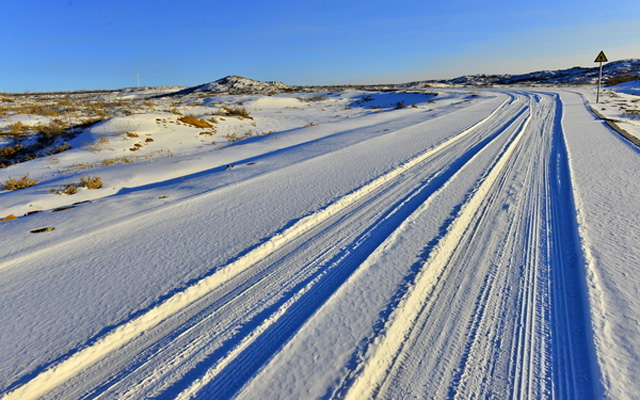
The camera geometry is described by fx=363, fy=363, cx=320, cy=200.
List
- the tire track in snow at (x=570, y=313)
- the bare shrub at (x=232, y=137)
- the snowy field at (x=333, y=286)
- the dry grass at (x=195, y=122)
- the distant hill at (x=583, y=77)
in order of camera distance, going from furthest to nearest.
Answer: the distant hill at (x=583, y=77)
the dry grass at (x=195, y=122)
the bare shrub at (x=232, y=137)
the snowy field at (x=333, y=286)
the tire track in snow at (x=570, y=313)

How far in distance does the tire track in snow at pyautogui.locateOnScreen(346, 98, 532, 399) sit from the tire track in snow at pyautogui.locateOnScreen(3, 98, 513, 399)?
1.50 m

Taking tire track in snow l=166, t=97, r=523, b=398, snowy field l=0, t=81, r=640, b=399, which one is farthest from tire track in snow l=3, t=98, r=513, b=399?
tire track in snow l=166, t=97, r=523, b=398

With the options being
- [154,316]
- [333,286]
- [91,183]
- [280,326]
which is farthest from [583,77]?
[154,316]

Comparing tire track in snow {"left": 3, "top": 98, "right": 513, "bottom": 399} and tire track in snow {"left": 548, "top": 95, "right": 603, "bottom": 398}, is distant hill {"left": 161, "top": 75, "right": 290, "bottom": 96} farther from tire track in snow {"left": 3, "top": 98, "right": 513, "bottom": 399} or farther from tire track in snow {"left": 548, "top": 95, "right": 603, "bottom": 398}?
tire track in snow {"left": 548, "top": 95, "right": 603, "bottom": 398}

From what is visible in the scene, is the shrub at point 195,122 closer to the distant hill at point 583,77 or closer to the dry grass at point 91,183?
the dry grass at point 91,183

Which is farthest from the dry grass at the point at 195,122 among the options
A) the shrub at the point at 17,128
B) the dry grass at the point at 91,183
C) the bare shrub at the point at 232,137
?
the dry grass at the point at 91,183

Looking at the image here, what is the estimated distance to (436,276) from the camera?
3.14 metres

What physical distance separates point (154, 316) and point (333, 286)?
4.65 feet

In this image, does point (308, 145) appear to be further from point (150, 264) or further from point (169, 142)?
point (150, 264)

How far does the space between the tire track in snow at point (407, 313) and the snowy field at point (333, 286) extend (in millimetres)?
13

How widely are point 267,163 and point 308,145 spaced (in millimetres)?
2571

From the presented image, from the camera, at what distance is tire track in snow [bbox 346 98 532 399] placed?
6.93 ft

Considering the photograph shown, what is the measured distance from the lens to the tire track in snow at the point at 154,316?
218cm

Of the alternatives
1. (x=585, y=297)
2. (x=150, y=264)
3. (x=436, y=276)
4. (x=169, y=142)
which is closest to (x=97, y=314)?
(x=150, y=264)
